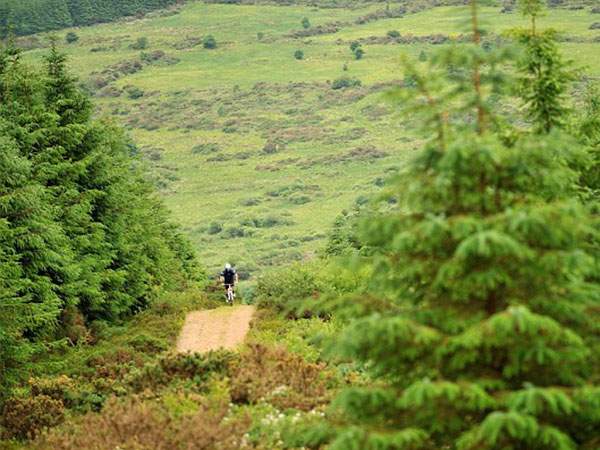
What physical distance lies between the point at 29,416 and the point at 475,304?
9893 mm

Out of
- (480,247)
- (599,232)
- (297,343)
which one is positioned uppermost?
(480,247)

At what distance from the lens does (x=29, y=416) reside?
15969 mm

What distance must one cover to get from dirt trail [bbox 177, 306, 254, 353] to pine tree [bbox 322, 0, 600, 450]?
1212cm

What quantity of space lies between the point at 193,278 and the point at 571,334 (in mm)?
51455

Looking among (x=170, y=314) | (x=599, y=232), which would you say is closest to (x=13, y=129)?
(x=170, y=314)

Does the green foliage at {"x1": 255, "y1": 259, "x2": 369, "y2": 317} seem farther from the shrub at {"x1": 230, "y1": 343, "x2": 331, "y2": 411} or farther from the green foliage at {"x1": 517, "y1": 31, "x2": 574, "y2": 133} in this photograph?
the green foliage at {"x1": 517, "y1": 31, "x2": 574, "y2": 133}

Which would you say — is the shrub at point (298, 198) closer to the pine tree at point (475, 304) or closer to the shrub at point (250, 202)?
the shrub at point (250, 202)

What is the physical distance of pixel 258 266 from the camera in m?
120

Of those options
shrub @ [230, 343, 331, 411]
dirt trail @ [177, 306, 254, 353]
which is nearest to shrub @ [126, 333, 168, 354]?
dirt trail @ [177, 306, 254, 353]

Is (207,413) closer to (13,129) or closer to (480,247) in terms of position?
(480,247)

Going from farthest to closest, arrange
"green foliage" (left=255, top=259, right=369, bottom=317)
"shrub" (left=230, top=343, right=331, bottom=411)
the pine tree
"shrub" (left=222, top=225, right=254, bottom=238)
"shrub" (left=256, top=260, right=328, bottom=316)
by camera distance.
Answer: "shrub" (left=222, top=225, right=254, bottom=238) → "shrub" (left=256, top=260, right=328, bottom=316) → "green foliage" (left=255, top=259, right=369, bottom=317) → "shrub" (left=230, top=343, right=331, bottom=411) → the pine tree

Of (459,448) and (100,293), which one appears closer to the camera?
(459,448)

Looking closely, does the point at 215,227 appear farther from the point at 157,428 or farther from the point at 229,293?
the point at 157,428

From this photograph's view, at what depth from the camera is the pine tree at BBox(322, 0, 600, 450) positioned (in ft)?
25.7
